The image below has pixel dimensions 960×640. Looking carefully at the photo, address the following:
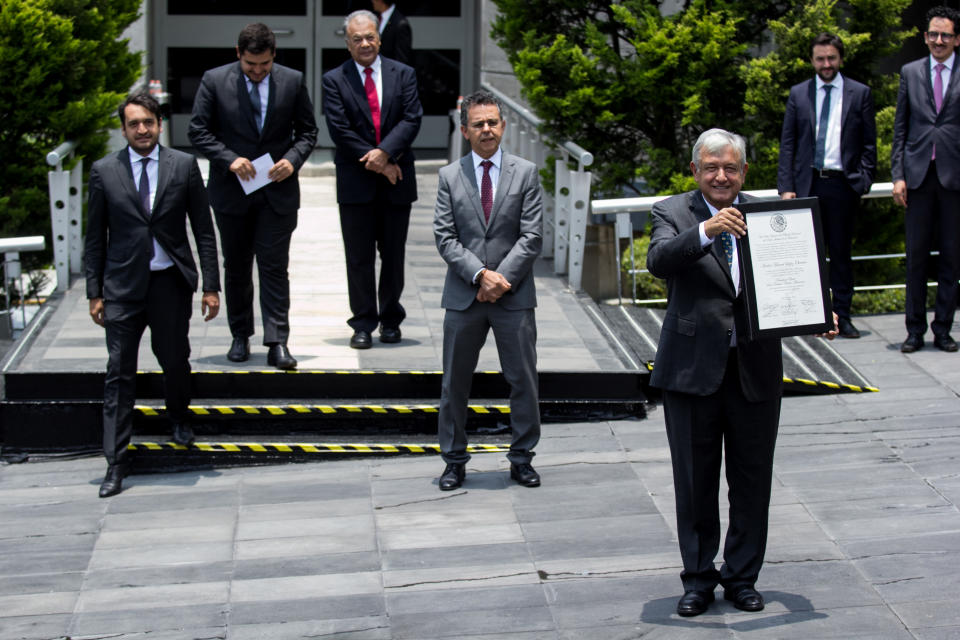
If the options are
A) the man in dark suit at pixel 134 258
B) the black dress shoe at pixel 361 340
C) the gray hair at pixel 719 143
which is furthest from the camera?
the black dress shoe at pixel 361 340

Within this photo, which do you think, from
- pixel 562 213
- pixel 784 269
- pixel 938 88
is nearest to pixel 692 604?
pixel 784 269

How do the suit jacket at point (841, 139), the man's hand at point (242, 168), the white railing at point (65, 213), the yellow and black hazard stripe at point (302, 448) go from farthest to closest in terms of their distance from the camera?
the white railing at point (65, 213), the suit jacket at point (841, 139), the man's hand at point (242, 168), the yellow and black hazard stripe at point (302, 448)

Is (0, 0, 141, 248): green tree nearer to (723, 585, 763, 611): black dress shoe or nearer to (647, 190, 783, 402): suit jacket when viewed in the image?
(647, 190, 783, 402): suit jacket

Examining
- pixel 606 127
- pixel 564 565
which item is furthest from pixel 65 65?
pixel 564 565

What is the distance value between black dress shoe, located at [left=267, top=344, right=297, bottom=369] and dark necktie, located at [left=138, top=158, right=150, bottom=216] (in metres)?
1.35

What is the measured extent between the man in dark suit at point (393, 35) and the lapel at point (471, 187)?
364 centimetres

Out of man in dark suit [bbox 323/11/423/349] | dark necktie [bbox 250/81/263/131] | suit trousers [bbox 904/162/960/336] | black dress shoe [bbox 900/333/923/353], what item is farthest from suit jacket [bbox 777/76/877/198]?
dark necktie [bbox 250/81/263/131]

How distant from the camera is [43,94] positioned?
35.7 ft

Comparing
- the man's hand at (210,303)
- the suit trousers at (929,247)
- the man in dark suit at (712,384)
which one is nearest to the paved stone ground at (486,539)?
the man in dark suit at (712,384)

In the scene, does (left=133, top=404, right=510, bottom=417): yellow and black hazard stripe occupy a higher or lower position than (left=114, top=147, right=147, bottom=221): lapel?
lower

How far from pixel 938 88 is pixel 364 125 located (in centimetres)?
388

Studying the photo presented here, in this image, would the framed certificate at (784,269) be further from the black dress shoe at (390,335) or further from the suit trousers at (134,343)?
the black dress shoe at (390,335)

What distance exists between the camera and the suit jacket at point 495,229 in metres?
7.09

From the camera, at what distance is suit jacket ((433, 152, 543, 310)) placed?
7.09 metres
